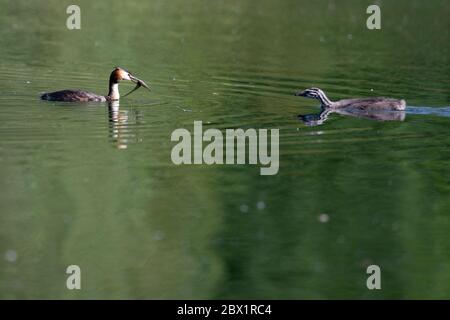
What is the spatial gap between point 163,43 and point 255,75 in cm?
579

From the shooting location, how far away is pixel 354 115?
18562 millimetres

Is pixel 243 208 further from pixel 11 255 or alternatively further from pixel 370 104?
pixel 370 104

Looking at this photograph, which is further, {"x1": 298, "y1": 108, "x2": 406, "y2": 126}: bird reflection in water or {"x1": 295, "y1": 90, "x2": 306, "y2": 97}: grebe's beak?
{"x1": 295, "y1": 90, "x2": 306, "y2": 97}: grebe's beak

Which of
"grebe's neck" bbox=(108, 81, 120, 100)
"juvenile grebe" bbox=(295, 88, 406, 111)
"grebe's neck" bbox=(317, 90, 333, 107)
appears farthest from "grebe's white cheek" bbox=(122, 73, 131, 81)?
"juvenile grebe" bbox=(295, 88, 406, 111)

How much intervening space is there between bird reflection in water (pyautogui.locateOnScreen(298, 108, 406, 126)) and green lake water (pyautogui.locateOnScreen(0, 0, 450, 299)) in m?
0.22

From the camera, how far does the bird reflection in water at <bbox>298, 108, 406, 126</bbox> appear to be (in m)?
17.9

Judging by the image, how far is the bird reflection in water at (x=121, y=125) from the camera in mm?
15672

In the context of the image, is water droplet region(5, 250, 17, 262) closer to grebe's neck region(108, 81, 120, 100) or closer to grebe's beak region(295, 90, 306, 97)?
grebe's neck region(108, 81, 120, 100)

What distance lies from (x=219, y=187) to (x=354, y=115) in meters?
5.53

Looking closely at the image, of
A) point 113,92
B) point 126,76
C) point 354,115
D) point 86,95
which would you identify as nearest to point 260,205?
point 354,115

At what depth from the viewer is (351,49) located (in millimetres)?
28344

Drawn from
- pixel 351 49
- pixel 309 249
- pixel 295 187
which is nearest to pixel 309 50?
pixel 351 49

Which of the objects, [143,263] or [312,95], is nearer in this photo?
Answer: [143,263]
